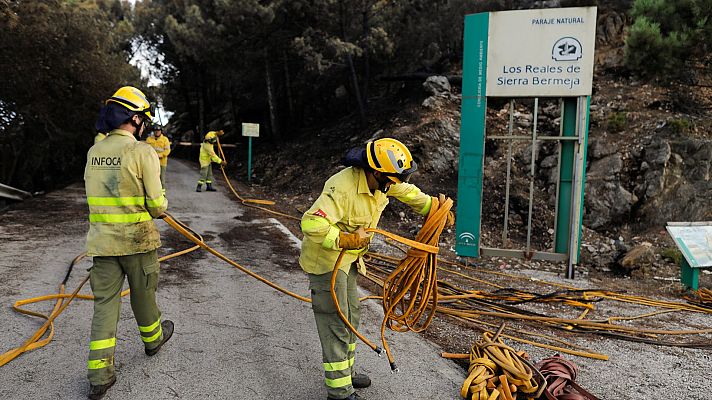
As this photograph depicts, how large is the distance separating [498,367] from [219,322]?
260 cm

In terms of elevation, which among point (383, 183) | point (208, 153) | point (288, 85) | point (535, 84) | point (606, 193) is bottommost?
point (606, 193)

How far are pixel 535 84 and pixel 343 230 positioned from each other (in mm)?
5327

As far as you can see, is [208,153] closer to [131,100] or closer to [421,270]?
[131,100]

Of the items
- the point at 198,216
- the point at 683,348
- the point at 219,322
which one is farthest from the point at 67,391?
the point at 198,216

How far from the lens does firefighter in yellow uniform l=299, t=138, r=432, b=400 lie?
3.21m

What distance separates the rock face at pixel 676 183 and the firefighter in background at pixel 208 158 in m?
9.90

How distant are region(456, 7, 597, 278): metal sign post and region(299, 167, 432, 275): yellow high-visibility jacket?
474 cm

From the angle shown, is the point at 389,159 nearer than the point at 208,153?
Yes

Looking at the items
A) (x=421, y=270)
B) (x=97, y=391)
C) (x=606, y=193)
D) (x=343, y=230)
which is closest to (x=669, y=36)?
(x=606, y=193)

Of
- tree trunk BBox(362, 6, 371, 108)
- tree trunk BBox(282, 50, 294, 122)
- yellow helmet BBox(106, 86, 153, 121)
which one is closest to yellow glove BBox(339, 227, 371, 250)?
yellow helmet BBox(106, 86, 153, 121)

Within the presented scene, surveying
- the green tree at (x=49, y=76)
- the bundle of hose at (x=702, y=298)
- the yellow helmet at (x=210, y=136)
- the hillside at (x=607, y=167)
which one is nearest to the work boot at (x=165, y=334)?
the bundle of hose at (x=702, y=298)

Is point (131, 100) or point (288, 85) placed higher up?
point (288, 85)

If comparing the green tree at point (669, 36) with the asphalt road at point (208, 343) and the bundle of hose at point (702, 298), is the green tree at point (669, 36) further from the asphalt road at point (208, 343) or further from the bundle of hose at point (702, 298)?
the asphalt road at point (208, 343)

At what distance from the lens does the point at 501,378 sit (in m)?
3.55
